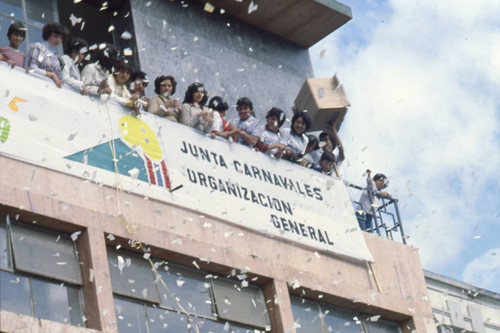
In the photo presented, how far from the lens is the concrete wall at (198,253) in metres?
10.8

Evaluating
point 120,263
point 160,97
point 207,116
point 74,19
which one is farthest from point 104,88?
point 74,19

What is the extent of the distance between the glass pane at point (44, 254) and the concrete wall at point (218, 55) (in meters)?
4.36

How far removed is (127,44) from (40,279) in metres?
5.82

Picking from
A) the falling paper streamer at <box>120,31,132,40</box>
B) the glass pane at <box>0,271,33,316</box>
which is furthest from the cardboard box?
the glass pane at <box>0,271,33,316</box>

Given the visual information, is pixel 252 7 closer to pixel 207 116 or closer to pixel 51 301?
pixel 207 116

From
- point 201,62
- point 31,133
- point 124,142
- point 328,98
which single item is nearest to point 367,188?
point 328,98

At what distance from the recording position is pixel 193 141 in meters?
13.0

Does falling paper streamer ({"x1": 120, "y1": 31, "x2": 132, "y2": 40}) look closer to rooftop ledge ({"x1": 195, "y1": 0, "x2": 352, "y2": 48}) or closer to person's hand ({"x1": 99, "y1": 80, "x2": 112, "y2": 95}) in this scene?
rooftop ledge ({"x1": 195, "y1": 0, "x2": 352, "y2": 48})

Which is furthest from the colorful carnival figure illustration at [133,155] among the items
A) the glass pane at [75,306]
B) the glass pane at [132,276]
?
the glass pane at [75,306]

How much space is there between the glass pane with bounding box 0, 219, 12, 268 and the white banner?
29.5 inches

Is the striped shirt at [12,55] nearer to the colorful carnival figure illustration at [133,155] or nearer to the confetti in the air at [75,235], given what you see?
the colorful carnival figure illustration at [133,155]

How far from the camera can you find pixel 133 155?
39.5 feet

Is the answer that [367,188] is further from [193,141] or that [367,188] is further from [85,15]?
[85,15]

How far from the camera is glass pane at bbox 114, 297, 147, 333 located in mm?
11023
